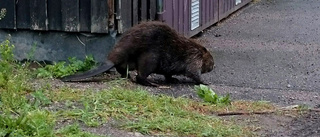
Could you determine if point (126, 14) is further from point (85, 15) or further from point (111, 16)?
point (85, 15)

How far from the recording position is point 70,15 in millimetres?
7930

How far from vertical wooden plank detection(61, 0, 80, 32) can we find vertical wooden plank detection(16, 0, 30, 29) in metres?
0.47

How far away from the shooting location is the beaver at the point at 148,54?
7254 millimetres

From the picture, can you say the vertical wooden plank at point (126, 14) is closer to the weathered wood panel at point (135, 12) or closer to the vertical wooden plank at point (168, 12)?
the weathered wood panel at point (135, 12)

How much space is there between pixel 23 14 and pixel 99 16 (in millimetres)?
1000

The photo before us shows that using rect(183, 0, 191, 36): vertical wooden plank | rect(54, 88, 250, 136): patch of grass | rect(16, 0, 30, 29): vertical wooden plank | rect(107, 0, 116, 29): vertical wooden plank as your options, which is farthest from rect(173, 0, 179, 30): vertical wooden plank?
rect(54, 88, 250, 136): patch of grass

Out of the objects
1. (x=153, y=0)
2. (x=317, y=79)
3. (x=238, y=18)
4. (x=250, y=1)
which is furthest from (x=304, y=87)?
(x=250, y=1)

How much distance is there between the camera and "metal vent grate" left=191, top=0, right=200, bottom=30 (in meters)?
10.8

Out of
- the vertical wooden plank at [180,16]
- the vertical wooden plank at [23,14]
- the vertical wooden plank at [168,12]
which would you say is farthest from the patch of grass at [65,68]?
the vertical wooden plank at [180,16]

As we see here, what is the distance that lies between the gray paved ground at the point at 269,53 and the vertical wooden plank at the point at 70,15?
1.63 m

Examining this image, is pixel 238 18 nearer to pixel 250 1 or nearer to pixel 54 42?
pixel 250 1

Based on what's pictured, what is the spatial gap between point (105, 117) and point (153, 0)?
10.4ft

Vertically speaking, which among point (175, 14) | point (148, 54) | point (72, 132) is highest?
point (175, 14)

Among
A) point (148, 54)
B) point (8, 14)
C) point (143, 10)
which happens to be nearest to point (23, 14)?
point (8, 14)
